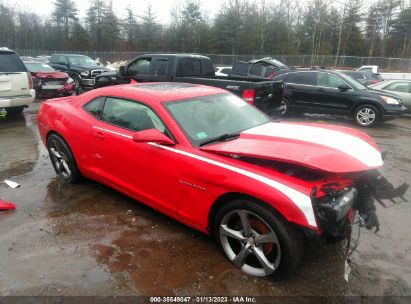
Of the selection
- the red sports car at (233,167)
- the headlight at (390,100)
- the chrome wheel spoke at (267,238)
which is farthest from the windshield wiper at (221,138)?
the headlight at (390,100)

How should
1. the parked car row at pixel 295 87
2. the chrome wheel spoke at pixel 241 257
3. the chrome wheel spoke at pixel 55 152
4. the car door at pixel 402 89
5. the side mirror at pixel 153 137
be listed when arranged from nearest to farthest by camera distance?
the chrome wheel spoke at pixel 241 257
the side mirror at pixel 153 137
the chrome wheel spoke at pixel 55 152
the parked car row at pixel 295 87
the car door at pixel 402 89

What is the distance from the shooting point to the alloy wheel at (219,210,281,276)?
2.76 meters

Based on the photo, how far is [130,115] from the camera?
3.81m

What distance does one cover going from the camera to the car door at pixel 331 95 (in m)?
9.79

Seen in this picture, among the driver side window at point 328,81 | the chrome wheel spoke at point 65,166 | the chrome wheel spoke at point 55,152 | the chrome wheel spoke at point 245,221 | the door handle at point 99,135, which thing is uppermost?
the driver side window at point 328,81

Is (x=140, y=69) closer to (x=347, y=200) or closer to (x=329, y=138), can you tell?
(x=329, y=138)

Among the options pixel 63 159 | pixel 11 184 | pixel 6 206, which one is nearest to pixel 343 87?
pixel 63 159

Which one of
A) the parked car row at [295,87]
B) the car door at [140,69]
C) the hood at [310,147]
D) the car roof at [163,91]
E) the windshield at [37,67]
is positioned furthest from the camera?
the windshield at [37,67]

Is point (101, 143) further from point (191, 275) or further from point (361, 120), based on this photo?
point (361, 120)

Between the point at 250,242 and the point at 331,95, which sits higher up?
the point at 331,95

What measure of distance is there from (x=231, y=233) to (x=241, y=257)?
23cm

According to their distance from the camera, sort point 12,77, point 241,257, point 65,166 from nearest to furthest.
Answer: point 241,257, point 65,166, point 12,77

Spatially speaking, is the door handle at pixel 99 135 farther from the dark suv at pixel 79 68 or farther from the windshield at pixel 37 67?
the dark suv at pixel 79 68

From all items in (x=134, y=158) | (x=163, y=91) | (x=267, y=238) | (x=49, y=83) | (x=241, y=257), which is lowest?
(x=241, y=257)
